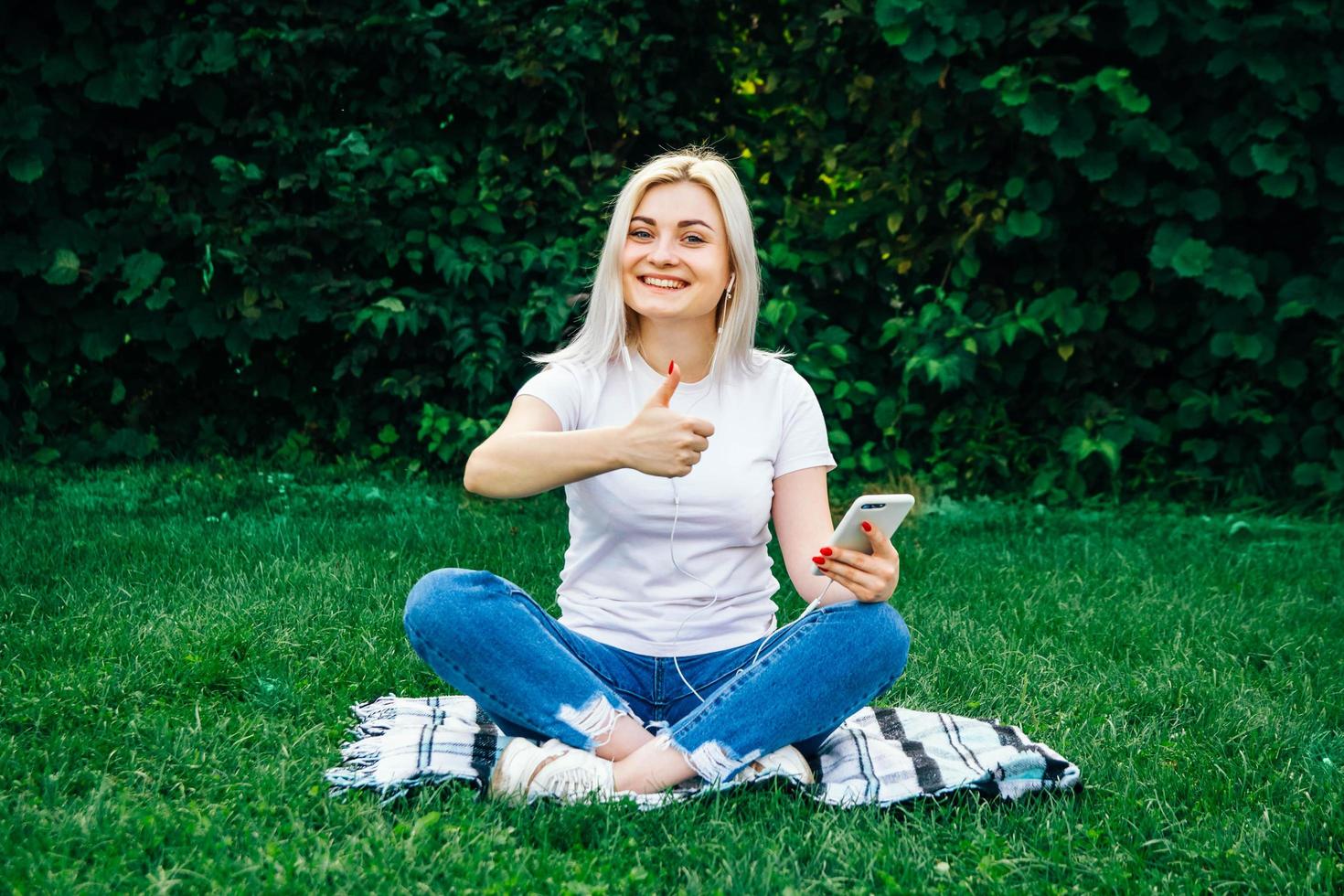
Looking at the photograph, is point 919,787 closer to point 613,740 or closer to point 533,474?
point 613,740

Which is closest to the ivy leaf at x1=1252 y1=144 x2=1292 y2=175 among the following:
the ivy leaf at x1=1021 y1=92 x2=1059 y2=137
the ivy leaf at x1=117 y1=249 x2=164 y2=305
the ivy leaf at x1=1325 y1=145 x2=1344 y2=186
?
the ivy leaf at x1=1325 y1=145 x2=1344 y2=186

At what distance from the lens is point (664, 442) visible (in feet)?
6.95

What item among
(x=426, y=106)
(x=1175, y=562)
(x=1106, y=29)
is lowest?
(x=1175, y=562)

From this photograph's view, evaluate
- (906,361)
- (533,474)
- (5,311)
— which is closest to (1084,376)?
(906,361)

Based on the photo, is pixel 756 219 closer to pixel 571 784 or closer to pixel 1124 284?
pixel 1124 284

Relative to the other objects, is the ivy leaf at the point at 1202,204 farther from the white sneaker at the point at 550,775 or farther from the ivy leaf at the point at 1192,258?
the white sneaker at the point at 550,775

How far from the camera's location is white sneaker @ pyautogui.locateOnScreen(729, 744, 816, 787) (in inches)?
89.6

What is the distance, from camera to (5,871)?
73.7 inches

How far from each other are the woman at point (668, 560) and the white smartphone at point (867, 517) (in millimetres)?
24

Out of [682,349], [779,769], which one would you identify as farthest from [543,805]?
[682,349]

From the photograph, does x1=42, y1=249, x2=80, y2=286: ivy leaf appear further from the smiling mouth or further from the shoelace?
the shoelace

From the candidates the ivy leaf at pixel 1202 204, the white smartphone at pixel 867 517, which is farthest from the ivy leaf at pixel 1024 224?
the white smartphone at pixel 867 517

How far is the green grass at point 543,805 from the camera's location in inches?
78.1

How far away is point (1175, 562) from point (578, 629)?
2734 mm
